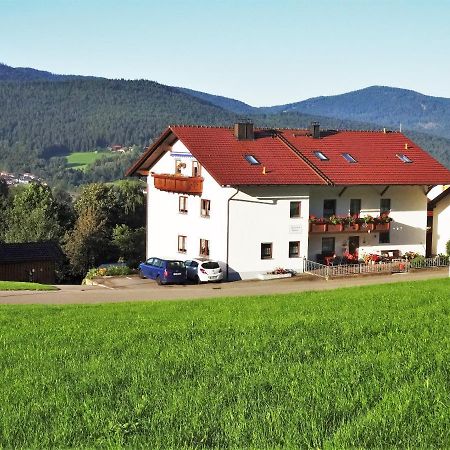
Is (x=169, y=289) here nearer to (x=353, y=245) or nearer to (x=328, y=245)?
(x=328, y=245)

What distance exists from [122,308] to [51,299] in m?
7.76

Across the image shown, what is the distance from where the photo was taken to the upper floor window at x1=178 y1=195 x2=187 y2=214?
141ft

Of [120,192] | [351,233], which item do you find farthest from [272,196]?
[120,192]

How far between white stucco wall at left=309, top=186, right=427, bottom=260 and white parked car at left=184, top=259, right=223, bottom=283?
6379 millimetres

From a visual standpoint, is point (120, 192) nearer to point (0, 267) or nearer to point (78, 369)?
point (0, 267)

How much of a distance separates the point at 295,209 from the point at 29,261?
2005 centimetres

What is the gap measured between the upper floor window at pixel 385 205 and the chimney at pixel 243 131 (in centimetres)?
842

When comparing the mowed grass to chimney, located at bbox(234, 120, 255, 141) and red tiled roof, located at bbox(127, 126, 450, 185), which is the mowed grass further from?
chimney, located at bbox(234, 120, 255, 141)

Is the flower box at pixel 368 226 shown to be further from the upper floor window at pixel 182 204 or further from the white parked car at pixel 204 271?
the upper floor window at pixel 182 204

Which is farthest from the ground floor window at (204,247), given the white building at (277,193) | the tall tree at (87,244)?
the tall tree at (87,244)

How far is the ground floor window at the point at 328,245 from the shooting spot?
140 ft

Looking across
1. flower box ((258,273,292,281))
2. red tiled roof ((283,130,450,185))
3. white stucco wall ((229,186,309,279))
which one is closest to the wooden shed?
white stucco wall ((229,186,309,279))

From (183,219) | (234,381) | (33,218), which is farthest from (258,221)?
(33,218)

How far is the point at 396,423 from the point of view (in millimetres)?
9070
